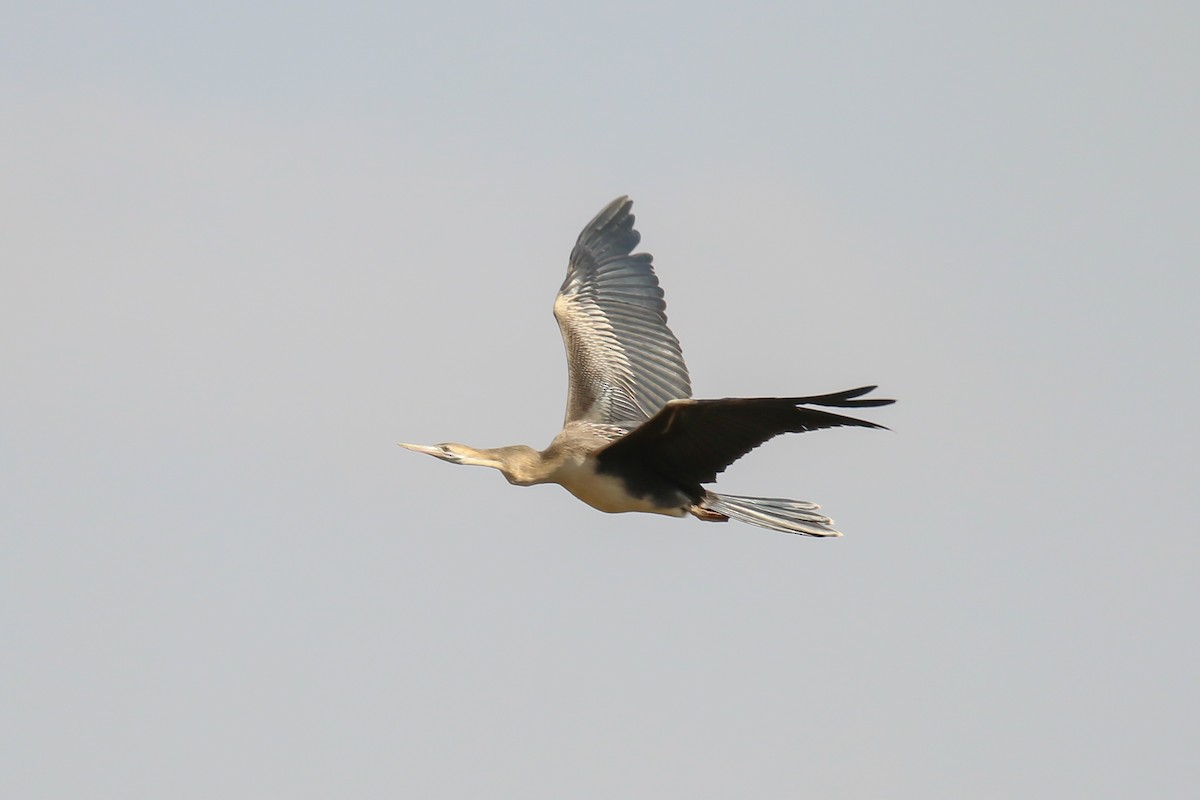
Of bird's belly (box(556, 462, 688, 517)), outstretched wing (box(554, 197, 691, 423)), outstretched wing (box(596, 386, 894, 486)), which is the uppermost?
outstretched wing (box(554, 197, 691, 423))

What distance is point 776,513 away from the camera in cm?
1447

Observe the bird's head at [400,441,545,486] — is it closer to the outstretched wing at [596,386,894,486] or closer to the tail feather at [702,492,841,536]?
the outstretched wing at [596,386,894,486]

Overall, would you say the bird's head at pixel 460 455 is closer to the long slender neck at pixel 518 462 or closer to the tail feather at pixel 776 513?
the long slender neck at pixel 518 462

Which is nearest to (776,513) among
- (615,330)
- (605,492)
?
(605,492)

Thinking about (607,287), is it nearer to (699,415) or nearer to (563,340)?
(563,340)

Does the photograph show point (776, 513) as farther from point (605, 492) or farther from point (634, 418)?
point (634, 418)

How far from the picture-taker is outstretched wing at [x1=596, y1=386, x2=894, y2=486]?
1196 cm

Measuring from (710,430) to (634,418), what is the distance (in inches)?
108

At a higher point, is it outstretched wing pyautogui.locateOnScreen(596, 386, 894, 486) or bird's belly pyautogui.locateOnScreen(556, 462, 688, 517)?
outstretched wing pyautogui.locateOnScreen(596, 386, 894, 486)

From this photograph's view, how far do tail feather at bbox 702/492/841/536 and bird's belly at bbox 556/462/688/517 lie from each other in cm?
40

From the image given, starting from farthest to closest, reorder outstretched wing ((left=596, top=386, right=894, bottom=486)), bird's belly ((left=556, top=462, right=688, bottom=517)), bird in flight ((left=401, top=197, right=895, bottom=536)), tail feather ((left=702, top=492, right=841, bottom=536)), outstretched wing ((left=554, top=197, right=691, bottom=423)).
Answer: outstretched wing ((left=554, top=197, right=691, bottom=423)) → tail feather ((left=702, top=492, right=841, bottom=536)) → bird's belly ((left=556, top=462, right=688, bottom=517)) → bird in flight ((left=401, top=197, right=895, bottom=536)) → outstretched wing ((left=596, top=386, right=894, bottom=486))

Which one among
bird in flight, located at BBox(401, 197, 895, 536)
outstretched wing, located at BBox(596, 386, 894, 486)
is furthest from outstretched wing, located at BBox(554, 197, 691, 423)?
outstretched wing, located at BBox(596, 386, 894, 486)

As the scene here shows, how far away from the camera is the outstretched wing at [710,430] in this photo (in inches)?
471

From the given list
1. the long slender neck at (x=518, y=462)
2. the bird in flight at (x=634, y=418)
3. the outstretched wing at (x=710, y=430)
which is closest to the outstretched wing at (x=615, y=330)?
the bird in flight at (x=634, y=418)
